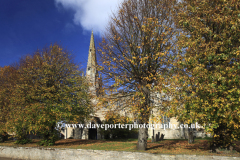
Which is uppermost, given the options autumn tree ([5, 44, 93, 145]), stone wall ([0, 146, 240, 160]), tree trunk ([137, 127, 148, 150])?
autumn tree ([5, 44, 93, 145])

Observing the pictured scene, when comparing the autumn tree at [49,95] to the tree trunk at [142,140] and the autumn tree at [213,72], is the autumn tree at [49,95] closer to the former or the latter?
the tree trunk at [142,140]

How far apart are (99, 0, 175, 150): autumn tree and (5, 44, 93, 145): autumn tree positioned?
550cm

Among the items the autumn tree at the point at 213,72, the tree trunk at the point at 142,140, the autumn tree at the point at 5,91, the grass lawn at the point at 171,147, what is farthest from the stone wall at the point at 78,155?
the autumn tree at the point at 5,91

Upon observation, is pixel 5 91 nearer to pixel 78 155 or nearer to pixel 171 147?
pixel 78 155

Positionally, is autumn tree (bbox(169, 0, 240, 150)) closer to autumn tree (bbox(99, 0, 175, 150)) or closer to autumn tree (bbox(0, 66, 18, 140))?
autumn tree (bbox(99, 0, 175, 150))

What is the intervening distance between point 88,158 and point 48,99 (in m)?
8.13

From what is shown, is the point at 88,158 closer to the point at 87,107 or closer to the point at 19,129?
the point at 87,107

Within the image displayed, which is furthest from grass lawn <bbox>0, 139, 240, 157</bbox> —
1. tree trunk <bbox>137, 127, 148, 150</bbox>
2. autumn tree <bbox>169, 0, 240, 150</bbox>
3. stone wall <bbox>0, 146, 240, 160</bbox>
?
stone wall <bbox>0, 146, 240, 160</bbox>

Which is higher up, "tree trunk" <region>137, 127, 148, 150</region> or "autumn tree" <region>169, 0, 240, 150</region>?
"autumn tree" <region>169, 0, 240, 150</region>

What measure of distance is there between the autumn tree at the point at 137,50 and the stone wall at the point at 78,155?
7.74 ft

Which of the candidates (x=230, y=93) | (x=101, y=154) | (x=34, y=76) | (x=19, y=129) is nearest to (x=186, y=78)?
(x=230, y=93)

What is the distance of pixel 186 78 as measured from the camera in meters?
10.4

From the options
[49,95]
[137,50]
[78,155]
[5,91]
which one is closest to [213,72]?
[137,50]

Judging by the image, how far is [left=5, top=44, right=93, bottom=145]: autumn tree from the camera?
17031 millimetres
